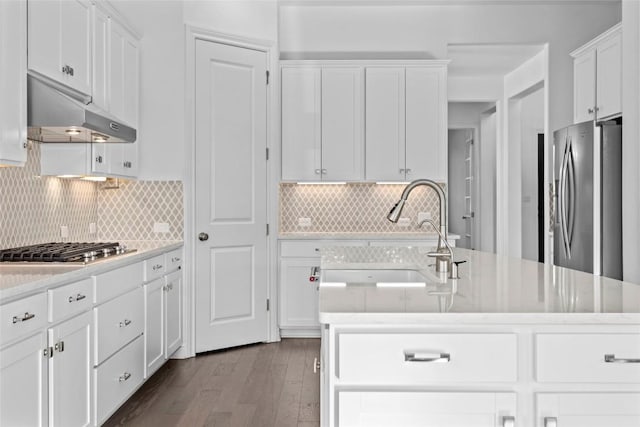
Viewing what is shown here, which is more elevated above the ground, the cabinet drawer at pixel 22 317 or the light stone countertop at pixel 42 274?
the light stone countertop at pixel 42 274

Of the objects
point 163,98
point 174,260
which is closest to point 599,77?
point 163,98

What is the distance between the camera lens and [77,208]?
3.99 metres

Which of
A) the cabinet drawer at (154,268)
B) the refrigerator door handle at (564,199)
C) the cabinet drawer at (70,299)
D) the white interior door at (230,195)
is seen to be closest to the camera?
the cabinet drawer at (70,299)

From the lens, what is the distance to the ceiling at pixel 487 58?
625 centimetres

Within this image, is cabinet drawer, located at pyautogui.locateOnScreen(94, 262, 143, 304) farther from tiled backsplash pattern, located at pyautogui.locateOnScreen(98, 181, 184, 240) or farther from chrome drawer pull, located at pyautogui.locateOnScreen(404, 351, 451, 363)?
chrome drawer pull, located at pyautogui.locateOnScreen(404, 351, 451, 363)

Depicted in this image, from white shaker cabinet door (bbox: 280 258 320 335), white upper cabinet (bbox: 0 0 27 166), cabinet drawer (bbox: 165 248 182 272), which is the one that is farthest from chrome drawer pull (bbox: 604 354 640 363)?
white shaker cabinet door (bbox: 280 258 320 335)

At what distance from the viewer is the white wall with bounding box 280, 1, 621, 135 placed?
5.45 metres

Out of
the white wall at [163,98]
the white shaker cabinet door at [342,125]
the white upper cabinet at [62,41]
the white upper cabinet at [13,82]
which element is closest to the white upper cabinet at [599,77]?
the white shaker cabinet door at [342,125]

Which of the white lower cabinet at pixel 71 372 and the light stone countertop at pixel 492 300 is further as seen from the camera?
the white lower cabinet at pixel 71 372

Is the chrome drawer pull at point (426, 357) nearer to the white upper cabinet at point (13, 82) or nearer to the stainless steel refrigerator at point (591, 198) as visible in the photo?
the white upper cabinet at point (13, 82)

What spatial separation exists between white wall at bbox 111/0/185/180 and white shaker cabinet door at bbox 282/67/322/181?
1.13 metres

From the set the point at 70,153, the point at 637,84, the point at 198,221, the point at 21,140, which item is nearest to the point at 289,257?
the point at 198,221

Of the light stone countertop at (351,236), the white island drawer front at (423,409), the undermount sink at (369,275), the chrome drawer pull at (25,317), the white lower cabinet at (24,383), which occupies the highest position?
the light stone countertop at (351,236)

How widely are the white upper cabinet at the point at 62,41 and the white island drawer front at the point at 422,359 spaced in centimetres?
229
